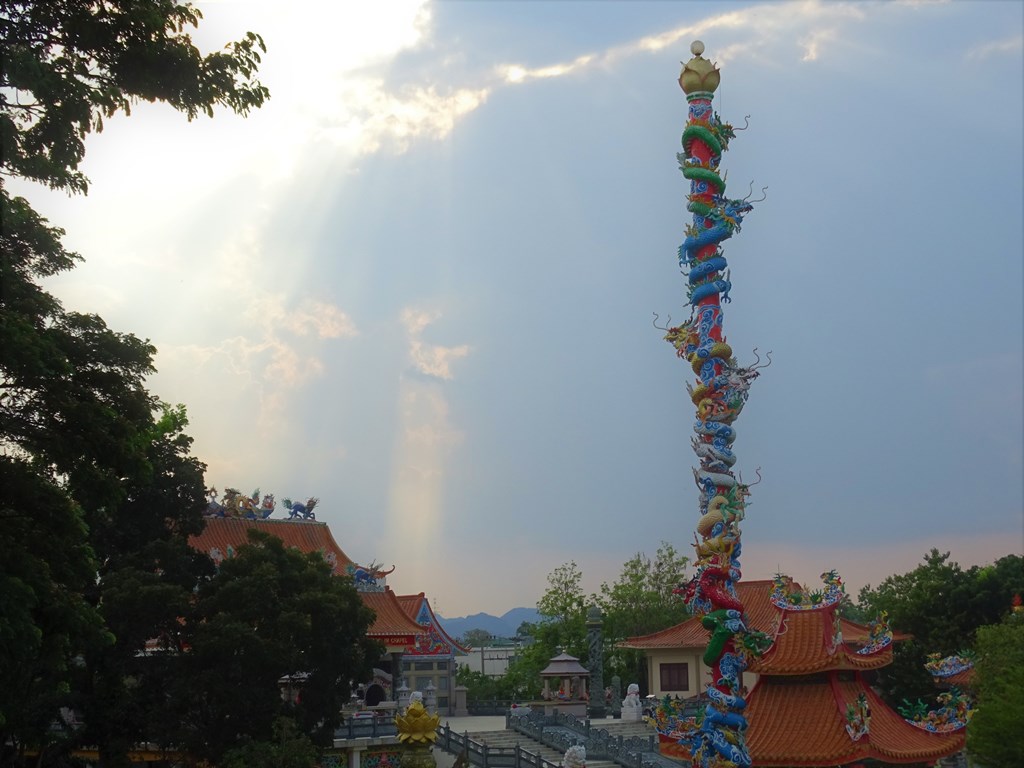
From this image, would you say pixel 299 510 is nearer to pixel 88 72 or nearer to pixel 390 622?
pixel 390 622

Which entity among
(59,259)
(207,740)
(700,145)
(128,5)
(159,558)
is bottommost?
(207,740)

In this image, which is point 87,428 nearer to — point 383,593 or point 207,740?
point 207,740

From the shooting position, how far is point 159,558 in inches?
813

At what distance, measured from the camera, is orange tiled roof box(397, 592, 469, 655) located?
3344 centimetres

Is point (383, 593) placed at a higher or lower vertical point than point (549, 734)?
higher

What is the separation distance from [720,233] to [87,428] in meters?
9.17

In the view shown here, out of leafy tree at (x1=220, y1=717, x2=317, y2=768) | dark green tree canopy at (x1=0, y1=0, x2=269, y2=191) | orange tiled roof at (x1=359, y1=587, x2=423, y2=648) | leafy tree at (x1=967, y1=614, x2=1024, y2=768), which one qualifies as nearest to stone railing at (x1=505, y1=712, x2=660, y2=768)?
orange tiled roof at (x1=359, y1=587, x2=423, y2=648)

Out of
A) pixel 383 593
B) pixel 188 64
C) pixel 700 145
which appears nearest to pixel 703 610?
pixel 700 145

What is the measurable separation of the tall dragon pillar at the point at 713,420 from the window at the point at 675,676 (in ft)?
51.6

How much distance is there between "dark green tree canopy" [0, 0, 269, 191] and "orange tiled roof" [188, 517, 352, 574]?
67.6 feet

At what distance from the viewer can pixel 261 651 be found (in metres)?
19.8

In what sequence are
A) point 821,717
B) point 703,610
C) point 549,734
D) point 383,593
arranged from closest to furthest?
point 703,610 → point 821,717 → point 549,734 → point 383,593

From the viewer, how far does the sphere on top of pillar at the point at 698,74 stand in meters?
16.8

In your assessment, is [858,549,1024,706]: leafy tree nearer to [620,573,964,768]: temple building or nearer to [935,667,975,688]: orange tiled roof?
[935,667,975,688]: orange tiled roof
